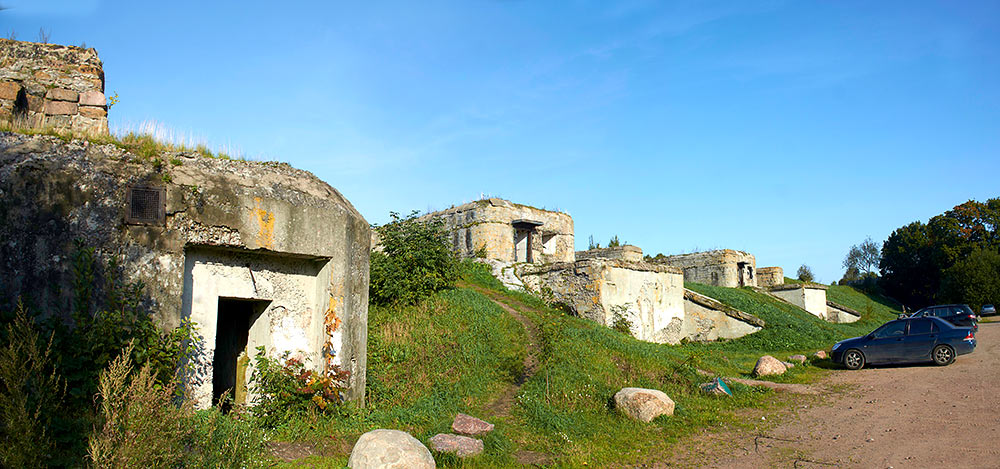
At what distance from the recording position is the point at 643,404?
30.2 ft

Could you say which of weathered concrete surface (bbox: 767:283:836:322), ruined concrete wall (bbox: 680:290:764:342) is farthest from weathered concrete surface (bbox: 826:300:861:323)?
ruined concrete wall (bbox: 680:290:764:342)

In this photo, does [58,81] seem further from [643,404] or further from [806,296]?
[806,296]

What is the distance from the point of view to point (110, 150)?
689 centimetres

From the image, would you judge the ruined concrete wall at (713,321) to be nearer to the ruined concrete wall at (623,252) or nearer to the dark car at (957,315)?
the ruined concrete wall at (623,252)

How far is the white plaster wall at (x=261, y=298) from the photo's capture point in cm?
717

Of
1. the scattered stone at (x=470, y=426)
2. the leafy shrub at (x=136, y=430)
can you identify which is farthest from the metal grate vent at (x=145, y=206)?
the scattered stone at (x=470, y=426)

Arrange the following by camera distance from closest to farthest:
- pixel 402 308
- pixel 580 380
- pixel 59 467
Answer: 1. pixel 59 467
2. pixel 580 380
3. pixel 402 308

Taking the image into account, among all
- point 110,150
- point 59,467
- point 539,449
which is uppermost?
point 110,150

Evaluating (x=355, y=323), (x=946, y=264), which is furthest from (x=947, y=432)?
(x=946, y=264)

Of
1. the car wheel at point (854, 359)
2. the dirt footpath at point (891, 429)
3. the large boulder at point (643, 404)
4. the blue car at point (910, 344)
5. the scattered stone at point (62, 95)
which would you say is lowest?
the dirt footpath at point (891, 429)

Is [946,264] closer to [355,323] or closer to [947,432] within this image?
[947,432]

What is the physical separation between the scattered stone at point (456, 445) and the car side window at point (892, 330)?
470 inches

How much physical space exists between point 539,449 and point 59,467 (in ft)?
17.0

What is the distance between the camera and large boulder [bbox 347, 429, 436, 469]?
250 inches
